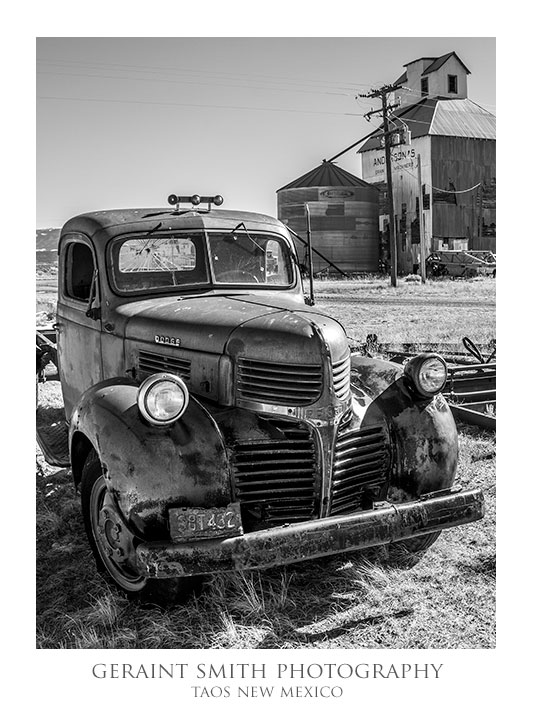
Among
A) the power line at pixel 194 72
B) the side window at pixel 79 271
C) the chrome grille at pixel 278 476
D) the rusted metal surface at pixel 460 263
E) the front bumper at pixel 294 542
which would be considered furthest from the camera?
the rusted metal surface at pixel 460 263

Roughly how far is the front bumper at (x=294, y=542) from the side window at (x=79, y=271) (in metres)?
2.25

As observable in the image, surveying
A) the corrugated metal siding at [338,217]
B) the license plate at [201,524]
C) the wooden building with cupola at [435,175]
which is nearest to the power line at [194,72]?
the license plate at [201,524]

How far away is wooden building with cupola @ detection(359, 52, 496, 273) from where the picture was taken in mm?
12156

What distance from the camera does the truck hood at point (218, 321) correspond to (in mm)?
3689

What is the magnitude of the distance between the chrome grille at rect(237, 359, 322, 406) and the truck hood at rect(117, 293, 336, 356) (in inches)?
4.5

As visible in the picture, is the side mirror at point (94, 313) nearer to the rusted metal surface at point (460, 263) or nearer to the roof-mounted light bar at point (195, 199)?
the roof-mounted light bar at point (195, 199)

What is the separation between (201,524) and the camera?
3.25 m

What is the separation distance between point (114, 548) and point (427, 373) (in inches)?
73.4

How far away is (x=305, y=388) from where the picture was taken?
363 cm

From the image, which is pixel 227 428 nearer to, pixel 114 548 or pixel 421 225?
pixel 114 548

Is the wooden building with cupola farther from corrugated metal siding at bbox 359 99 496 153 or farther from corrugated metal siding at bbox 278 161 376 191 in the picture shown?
corrugated metal siding at bbox 278 161 376 191

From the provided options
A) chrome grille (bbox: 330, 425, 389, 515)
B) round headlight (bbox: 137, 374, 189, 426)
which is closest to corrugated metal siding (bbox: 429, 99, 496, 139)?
chrome grille (bbox: 330, 425, 389, 515)
